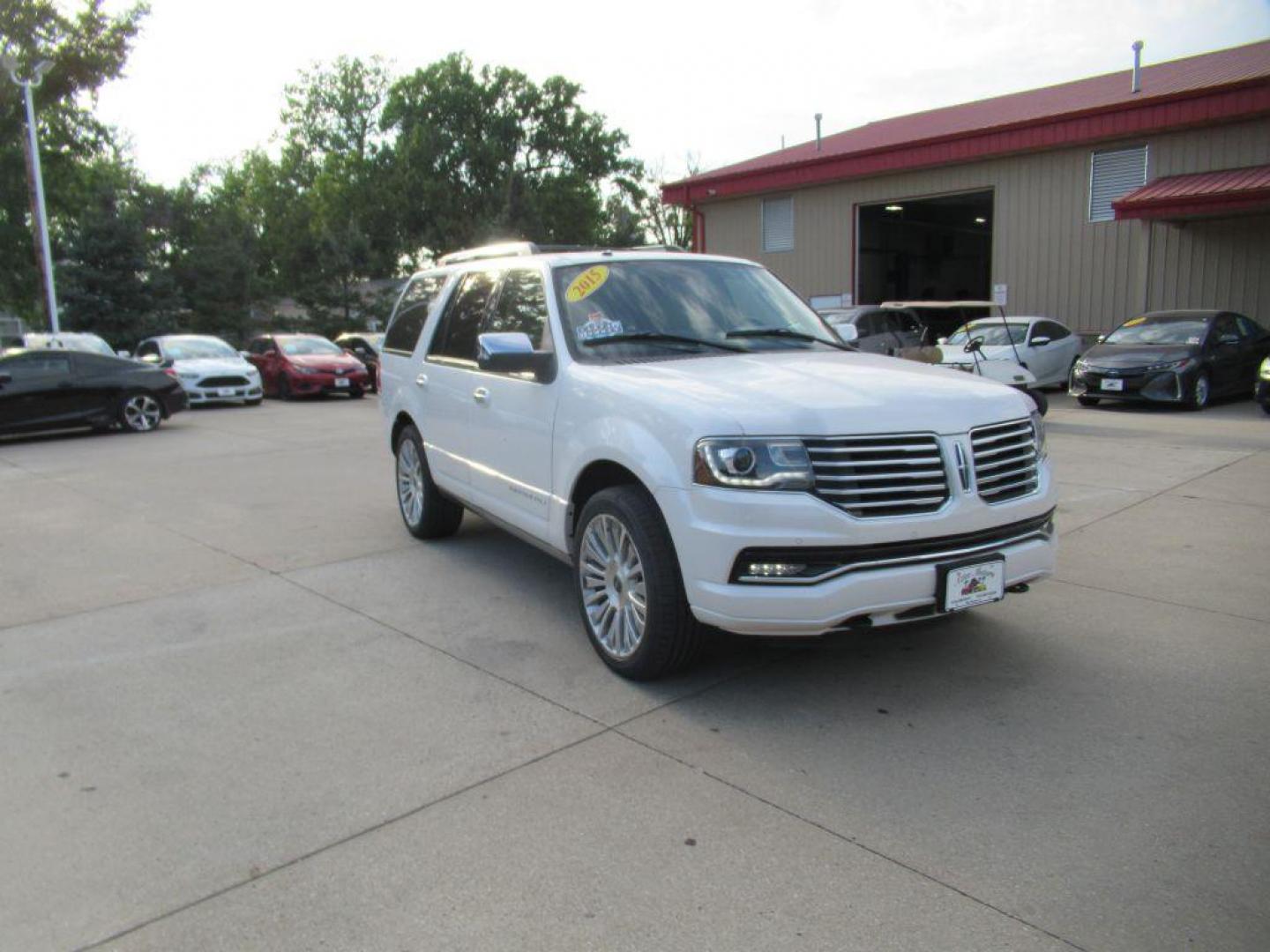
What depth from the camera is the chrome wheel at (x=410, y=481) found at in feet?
22.7

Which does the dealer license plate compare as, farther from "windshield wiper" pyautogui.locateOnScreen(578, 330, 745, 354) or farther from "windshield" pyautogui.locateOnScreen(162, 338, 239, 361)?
"windshield" pyautogui.locateOnScreen(162, 338, 239, 361)

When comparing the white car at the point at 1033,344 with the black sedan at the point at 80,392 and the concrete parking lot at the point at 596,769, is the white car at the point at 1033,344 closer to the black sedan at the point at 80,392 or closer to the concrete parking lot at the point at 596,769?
the concrete parking lot at the point at 596,769

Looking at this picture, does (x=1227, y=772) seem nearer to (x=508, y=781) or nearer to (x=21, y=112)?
(x=508, y=781)

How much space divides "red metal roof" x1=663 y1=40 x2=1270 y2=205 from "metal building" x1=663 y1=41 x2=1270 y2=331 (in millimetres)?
42

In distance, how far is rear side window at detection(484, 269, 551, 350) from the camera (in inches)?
204

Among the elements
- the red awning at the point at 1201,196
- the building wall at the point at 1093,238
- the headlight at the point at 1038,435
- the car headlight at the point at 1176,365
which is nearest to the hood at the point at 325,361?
the building wall at the point at 1093,238

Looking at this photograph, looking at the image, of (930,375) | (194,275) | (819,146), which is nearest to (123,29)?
(194,275)

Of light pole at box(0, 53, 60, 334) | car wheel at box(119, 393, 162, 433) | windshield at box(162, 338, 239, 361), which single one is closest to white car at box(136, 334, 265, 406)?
windshield at box(162, 338, 239, 361)

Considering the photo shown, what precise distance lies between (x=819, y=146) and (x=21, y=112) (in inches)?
1238

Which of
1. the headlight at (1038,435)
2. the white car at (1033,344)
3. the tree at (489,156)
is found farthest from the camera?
the tree at (489,156)

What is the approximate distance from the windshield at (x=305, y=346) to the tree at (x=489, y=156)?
26.8 meters

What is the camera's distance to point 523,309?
544 centimetres

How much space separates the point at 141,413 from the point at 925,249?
75.4 feet

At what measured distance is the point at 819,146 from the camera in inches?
1048
